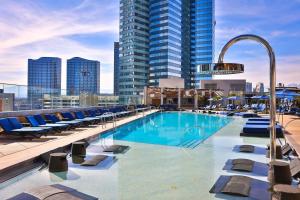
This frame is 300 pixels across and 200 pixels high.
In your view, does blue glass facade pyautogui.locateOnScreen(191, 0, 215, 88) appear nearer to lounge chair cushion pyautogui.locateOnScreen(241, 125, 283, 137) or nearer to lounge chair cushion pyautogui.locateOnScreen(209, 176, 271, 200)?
lounge chair cushion pyautogui.locateOnScreen(241, 125, 283, 137)

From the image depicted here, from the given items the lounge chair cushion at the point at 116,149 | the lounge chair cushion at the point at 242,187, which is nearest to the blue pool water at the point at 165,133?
the lounge chair cushion at the point at 116,149

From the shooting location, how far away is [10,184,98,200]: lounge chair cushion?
16.4 ft

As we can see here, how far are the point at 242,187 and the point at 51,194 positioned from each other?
10.1ft

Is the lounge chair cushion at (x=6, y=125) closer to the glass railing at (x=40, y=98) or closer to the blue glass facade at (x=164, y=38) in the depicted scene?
the glass railing at (x=40, y=98)

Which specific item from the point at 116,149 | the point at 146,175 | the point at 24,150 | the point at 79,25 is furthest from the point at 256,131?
the point at 79,25

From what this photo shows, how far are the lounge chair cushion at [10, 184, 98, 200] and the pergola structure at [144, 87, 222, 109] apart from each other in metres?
29.1

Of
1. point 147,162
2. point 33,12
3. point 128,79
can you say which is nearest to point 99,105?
point 33,12

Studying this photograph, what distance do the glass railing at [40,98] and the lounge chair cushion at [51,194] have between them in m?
7.37

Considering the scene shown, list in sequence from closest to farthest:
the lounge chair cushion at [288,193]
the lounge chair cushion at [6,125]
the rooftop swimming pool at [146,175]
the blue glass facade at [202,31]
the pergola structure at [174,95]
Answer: the lounge chair cushion at [288,193], the rooftop swimming pool at [146,175], the lounge chair cushion at [6,125], the pergola structure at [174,95], the blue glass facade at [202,31]

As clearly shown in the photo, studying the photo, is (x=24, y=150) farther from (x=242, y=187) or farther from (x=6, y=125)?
(x=242, y=187)

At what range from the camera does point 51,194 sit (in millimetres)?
5094

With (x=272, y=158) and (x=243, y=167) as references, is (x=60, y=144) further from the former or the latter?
(x=272, y=158)

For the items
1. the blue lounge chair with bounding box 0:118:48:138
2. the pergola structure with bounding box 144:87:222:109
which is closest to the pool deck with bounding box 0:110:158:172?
the blue lounge chair with bounding box 0:118:48:138

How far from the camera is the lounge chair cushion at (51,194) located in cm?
500
